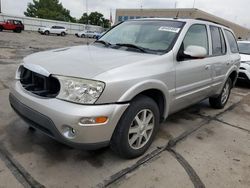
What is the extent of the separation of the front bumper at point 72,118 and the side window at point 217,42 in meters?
2.54

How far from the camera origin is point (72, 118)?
2.08 meters

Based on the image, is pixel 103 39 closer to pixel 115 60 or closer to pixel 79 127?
pixel 115 60

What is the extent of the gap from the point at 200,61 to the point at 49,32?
36477 mm

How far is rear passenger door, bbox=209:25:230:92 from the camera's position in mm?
4007

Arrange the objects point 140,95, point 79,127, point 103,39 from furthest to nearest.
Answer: point 103,39 → point 140,95 → point 79,127

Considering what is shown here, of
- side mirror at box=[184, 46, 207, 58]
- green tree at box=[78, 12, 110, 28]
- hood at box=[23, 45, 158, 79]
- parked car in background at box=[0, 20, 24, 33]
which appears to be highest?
green tree at box=[78, 12, 110, 28]

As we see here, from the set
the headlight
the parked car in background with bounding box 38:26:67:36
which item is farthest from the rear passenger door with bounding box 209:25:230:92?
the parked car in background with bounding box 38:26:67:36

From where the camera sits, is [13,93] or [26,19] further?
[26,19]

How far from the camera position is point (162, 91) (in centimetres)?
281

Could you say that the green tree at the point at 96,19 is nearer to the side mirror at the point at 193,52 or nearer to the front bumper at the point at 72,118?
the side mirror at the point at 193,52

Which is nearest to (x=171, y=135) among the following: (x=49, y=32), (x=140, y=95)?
(x=140, y=95)

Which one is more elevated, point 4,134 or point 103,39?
point 103,39

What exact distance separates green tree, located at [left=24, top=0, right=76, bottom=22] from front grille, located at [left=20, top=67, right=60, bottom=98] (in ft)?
227

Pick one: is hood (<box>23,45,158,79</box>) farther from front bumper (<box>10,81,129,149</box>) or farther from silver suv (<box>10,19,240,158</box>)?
front bumper (<box>10,81,129,149</box>)
